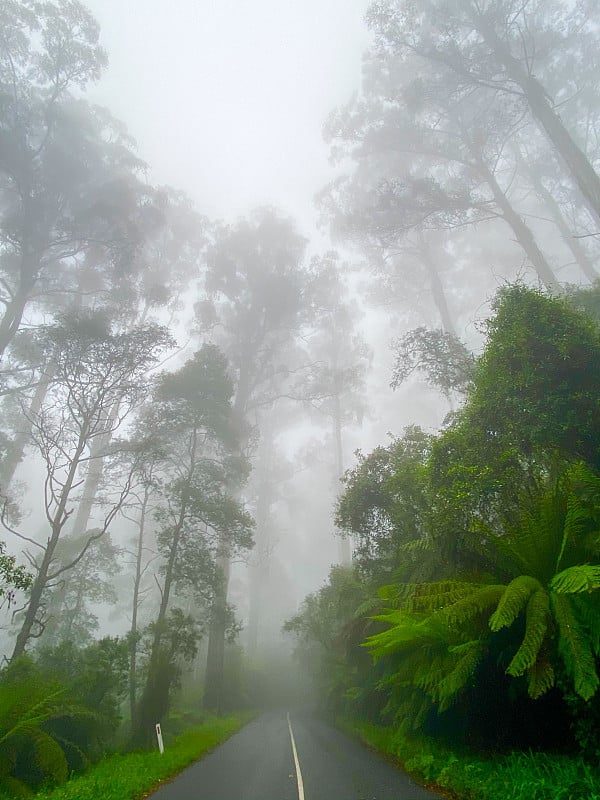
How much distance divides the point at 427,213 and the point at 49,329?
48.1ft

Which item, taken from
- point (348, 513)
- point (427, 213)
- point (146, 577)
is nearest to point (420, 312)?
point (427, 213)

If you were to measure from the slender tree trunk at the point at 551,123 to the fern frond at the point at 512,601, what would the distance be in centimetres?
1250

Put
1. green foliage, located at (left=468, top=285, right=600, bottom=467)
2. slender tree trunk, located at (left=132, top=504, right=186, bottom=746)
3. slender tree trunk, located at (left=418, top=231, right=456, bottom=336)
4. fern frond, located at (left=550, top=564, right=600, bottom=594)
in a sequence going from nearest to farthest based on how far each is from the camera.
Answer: fern frond, located at (left=550, top=564, right=600, bottom=594)
green foliage, located at (left=468, top=285, right=600, bottom=467)
slender tree trunk, located at (left=132, top=504, right=186, bottom=746)
slender tree trunk, located at (left=418, top=231, right=456, bottom=336)

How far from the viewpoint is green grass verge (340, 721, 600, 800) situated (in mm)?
3354

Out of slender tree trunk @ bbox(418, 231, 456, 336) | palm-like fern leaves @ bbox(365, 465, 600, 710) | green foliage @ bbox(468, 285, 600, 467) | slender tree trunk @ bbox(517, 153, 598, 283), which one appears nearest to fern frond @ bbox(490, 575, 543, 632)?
palm-like fern leaves @ bbox(365, 465, 600, 710)

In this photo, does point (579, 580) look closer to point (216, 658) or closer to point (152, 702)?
point (152, 702)

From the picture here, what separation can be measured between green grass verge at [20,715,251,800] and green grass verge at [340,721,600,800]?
13.1 ft

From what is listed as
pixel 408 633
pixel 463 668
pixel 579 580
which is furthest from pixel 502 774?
pixel 579 580

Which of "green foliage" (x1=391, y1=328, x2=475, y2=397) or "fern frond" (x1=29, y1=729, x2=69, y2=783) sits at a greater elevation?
"green foliage" (x1=391, y1=328, x2=475, y2=397)

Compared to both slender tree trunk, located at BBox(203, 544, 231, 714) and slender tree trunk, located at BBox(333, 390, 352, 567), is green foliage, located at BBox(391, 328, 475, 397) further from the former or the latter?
slender tree trunk, located at BBox(333, 390, 352, 567)

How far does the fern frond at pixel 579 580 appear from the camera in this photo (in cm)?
321

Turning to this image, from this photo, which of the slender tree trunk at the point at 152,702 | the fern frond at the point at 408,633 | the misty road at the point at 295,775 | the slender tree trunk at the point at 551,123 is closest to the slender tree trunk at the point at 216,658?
the slender tree trunk at the point at 152,702

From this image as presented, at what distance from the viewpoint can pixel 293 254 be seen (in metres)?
30.9

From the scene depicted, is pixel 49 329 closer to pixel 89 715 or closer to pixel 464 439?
pixel 89 715
